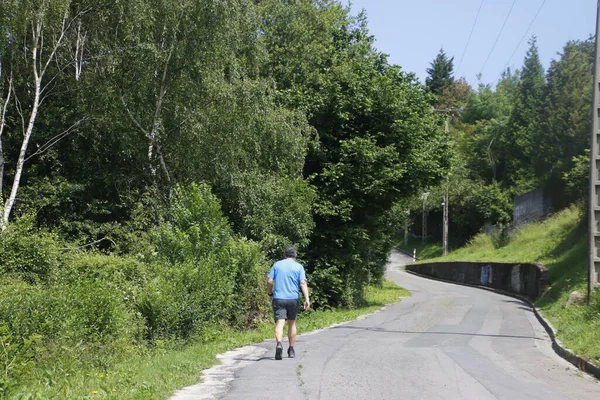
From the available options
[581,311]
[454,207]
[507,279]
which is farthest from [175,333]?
[454,207]

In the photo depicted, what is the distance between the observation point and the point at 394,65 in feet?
98.8

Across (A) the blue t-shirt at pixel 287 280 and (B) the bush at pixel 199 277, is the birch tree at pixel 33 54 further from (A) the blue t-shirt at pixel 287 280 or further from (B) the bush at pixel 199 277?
(A) the blue t-shirt at pixel 287 280

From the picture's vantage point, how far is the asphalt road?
28.3 feet

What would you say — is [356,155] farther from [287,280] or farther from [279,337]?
[279,337]

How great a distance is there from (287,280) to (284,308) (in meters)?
0.47

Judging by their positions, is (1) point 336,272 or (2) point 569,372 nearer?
(2) point 569,372

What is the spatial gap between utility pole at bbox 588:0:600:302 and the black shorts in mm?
10465

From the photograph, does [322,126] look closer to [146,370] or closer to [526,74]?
[146,370]

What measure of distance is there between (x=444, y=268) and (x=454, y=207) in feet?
60.2

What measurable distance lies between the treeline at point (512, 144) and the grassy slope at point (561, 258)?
3533 millimetres

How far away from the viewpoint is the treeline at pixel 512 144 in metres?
48.7

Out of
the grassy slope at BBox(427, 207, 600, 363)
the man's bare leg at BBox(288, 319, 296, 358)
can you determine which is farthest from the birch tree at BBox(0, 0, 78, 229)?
the grassy slope at BBox(427, 207, 600, 363)

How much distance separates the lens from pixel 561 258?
3278 cm

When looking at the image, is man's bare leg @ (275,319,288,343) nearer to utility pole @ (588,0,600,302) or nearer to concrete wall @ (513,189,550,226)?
utility pole @ (588,0,600,302)
